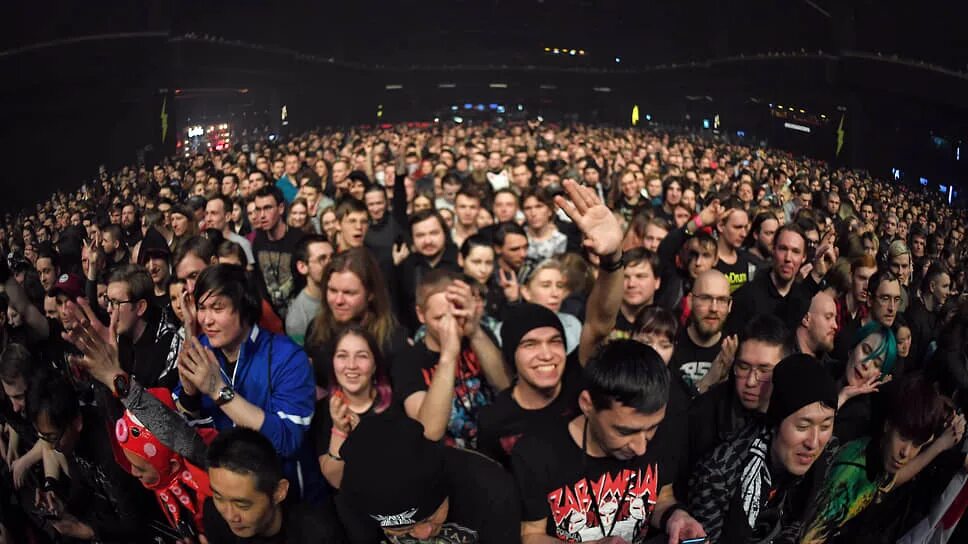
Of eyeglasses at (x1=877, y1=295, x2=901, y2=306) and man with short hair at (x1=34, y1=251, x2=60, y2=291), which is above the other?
eyeglasses at (x1=877, y1=295, x2=901, y2=306)

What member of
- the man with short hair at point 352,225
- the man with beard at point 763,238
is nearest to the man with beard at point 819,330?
the man with beard at point 763,238

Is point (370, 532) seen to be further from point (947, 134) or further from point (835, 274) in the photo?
point (947, 134)

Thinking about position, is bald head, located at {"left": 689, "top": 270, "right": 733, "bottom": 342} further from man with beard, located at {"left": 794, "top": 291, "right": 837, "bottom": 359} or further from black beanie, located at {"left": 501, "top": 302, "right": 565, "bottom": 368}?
black beanie, located at {"left": 501, "top": 302, "right": 565, "bottom": 368}

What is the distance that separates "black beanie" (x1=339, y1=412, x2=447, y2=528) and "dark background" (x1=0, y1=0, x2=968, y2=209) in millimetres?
3806

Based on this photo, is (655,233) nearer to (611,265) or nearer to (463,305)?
(611,265)

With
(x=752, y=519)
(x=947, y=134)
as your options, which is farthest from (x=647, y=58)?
(x=752, y=519)

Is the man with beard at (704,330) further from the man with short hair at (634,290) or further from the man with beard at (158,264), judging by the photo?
the man with beard at (158,264)

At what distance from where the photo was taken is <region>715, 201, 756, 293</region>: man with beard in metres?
5.58

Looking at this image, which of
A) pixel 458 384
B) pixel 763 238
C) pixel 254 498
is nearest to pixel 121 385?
pixel 254 498

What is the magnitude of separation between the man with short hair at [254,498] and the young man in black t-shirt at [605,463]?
27.2 inches

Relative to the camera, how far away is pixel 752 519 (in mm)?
2652

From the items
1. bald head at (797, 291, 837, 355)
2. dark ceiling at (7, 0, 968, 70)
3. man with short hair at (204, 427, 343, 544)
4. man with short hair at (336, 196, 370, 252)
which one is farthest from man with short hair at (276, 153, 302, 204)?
man with short hair at (204, 427, 343, 544)

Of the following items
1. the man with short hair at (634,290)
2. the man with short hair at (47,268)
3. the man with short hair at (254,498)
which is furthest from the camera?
the man with short hair at (47,268)

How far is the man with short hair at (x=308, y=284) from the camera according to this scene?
4422 millimetres
